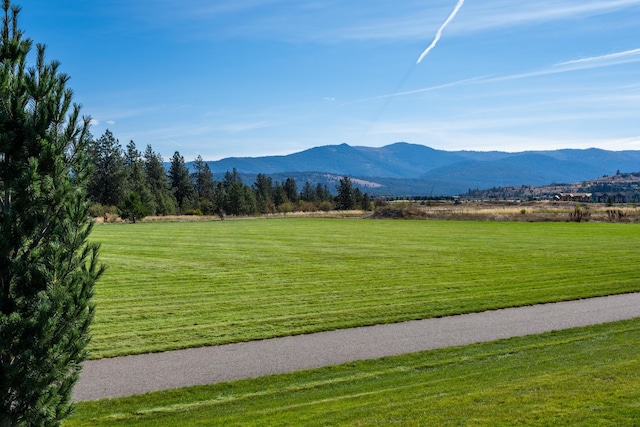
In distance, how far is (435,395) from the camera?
834 centimetres

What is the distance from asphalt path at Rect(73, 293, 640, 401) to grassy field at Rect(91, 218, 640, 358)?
72 centimetres

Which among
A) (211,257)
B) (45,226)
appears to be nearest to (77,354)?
→ (45,226)

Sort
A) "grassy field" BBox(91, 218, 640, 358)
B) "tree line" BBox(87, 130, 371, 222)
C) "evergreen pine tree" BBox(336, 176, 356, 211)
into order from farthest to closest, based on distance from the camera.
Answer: "evergreen pine tree" BBox(336, 176, 356, 211)
"tree line" BBox(87, 130, 371, 222)
"grassy field" BBox(91, 218, 640, 358)

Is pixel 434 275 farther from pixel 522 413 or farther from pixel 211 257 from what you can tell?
pixel 522 413

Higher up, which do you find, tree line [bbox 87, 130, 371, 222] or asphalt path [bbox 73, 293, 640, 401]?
tree line [bbox 87, 130, 371, 222]

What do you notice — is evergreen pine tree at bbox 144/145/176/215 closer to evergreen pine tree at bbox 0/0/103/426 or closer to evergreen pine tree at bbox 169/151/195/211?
evergreen pine tree at bbox 169/151/195/211

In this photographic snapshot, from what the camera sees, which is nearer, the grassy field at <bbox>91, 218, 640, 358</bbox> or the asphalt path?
the asphalt path

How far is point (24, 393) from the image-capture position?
5.53 meters

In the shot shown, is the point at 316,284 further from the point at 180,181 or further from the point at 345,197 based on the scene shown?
the point at 180,181

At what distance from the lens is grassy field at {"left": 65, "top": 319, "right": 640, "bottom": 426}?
7113mm

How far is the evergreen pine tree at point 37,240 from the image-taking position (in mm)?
5414

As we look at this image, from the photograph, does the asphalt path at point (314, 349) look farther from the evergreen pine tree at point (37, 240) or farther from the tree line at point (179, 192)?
the tree line at point (179, 192)

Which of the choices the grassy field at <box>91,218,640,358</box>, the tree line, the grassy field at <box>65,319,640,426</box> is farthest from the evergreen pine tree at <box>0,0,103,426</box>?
the tree line

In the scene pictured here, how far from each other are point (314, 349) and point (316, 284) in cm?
877
